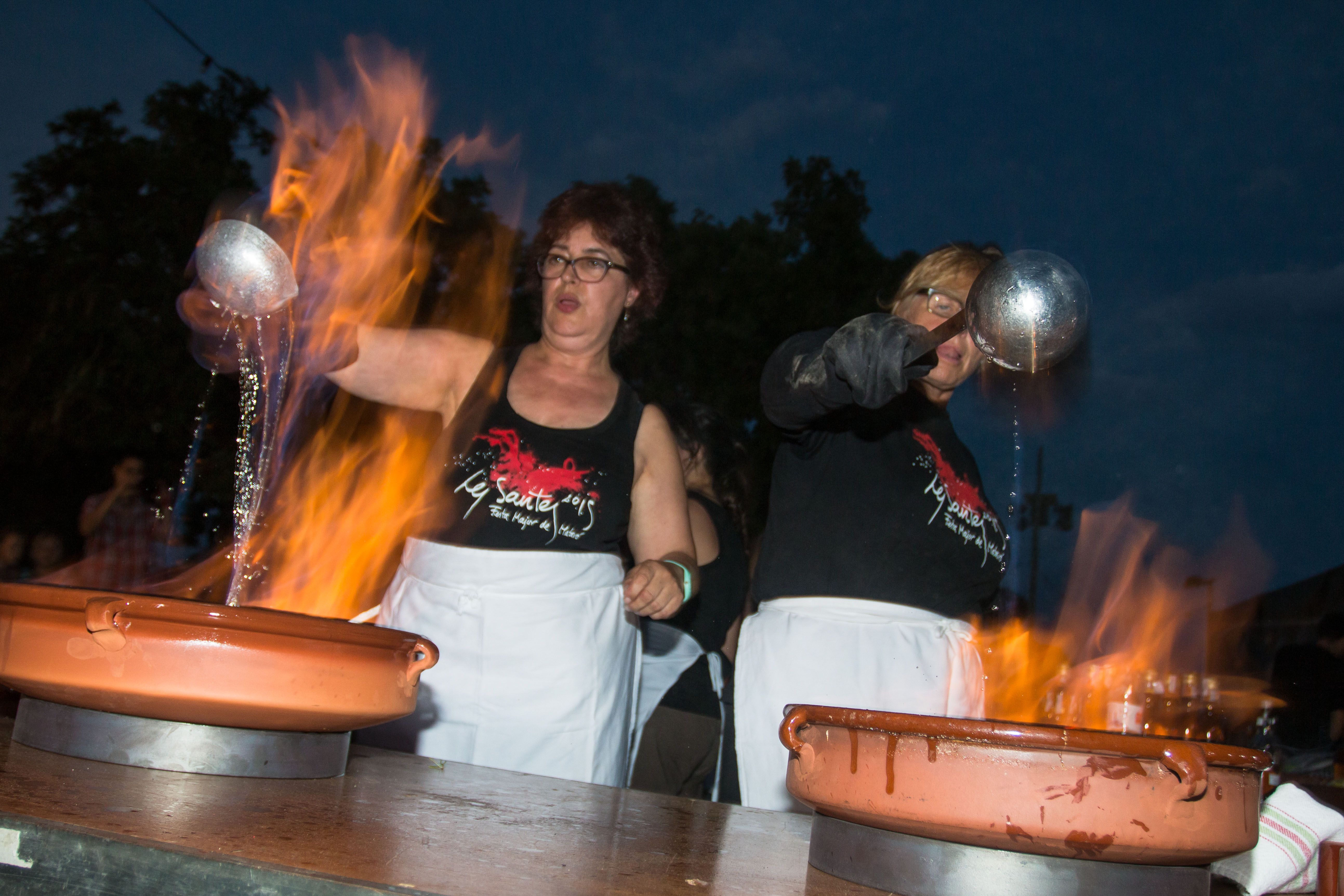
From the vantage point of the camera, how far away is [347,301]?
2.34m

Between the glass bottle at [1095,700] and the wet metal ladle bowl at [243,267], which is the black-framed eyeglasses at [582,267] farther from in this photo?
the glass bottle at [1095,700]

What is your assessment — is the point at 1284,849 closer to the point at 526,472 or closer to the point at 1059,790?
the point at 1059,790

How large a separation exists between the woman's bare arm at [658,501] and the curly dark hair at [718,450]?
1176 mm

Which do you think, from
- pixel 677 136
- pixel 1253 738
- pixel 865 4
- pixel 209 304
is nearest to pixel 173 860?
pixel 209 304

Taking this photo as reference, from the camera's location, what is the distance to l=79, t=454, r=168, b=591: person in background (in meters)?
6.59

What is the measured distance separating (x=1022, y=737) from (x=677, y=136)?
68.6 ft

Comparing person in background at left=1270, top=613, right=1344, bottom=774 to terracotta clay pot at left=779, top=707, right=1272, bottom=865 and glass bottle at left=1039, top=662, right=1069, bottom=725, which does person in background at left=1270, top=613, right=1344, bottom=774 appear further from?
terracotta clay pot at left=779, top=707, right=1272, bottom=865

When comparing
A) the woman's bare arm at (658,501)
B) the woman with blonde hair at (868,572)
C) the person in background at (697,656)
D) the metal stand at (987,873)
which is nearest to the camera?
the metal stand at (987,873)

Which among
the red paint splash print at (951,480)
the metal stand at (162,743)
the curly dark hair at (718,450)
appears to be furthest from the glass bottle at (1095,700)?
the curly dark hair at (718,450)

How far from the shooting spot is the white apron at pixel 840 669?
207cm

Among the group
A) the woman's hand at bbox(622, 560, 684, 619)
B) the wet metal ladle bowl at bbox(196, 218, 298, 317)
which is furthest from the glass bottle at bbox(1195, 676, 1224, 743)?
the wet metal ladle bowl at bbox(196, 218, 298, 317)

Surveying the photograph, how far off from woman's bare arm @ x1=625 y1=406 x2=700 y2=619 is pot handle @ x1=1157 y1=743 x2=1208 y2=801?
1439mm

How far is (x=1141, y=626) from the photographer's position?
2.26 meters

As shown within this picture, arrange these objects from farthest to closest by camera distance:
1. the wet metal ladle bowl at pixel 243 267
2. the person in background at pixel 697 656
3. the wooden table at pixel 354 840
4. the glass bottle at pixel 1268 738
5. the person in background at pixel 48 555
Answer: the person in background at pixel 48 555 < the person in background at pixel 697 656 < the glass bottle at pixel 1268 738 < the wet metal ladle bowl at pixel 243 267 < the wooden table at pixel 354 840
